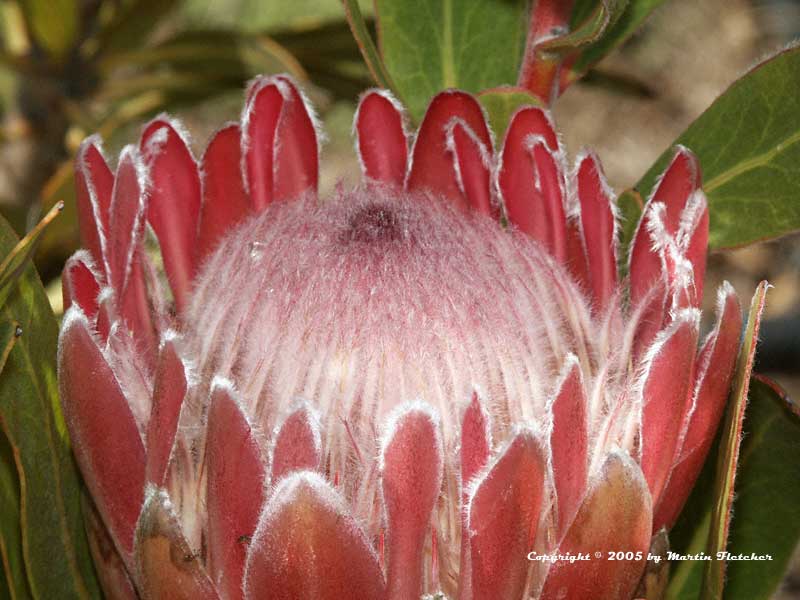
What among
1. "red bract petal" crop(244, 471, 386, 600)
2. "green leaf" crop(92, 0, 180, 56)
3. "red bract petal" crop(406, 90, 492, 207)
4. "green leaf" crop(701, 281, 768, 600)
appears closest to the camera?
"red bract petal" crop(244, 471, 386, 600)

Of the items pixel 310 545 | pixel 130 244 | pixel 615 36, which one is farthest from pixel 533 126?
pixel 310 545

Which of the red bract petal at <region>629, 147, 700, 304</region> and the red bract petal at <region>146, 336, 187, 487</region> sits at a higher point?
the red bract petal at <region>629, 147, 700, 304</region>

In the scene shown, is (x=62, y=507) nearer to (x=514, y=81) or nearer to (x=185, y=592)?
(x=185, y=592)

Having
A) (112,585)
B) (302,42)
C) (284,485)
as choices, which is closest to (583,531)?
(284,485)

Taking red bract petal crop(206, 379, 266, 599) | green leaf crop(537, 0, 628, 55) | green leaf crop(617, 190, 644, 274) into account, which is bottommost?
red bract petal crop(206, 379, 266, 599)

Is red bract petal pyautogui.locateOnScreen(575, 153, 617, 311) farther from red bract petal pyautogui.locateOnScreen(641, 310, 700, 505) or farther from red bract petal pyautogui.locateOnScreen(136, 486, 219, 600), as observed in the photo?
red bract petal pyautogui.locateOnScreen(136, 486, 219, 600)

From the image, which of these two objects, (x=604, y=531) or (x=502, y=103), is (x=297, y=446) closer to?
(x=604, y=531)

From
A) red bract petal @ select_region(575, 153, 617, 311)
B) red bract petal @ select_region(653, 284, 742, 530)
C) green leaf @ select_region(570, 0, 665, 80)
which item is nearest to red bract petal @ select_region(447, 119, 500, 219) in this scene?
red bract petal @ select_region(575, 153, 617, 311)
